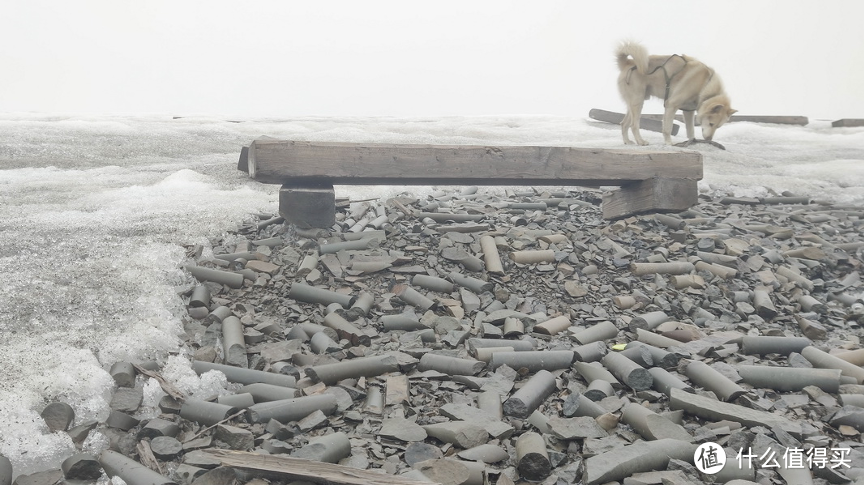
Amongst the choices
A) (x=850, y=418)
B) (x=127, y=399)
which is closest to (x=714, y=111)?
(x=850, y=418)

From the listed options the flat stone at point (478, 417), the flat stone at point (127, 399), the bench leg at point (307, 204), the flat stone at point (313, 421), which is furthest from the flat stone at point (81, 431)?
the bench leg at point (307, 204)

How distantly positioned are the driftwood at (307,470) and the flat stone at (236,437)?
243mm

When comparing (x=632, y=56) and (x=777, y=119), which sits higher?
(x=632, y=56)

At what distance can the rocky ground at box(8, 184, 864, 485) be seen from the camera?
3035 millimetres

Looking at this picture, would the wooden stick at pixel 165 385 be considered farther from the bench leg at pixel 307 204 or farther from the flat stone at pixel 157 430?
the bench leg at pixel 307 204

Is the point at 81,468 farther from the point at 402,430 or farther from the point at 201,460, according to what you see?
the point at 402,430

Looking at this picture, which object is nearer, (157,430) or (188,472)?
(188,472)

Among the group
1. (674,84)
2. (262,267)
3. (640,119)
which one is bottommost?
(262,267)

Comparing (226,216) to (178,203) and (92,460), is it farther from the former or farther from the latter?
(92,460)

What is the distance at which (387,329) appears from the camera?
15.2 ft

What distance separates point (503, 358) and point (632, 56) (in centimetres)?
810

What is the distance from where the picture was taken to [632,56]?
1047 cm

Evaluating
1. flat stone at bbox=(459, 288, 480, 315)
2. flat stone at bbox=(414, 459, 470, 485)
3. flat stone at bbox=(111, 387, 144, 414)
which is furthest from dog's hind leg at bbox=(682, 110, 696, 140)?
flat stone at bbox=(111, 387, 144, 414)

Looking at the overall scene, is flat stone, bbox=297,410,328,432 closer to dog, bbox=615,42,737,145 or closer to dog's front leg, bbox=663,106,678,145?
dog, bbox=615,42,737,145
